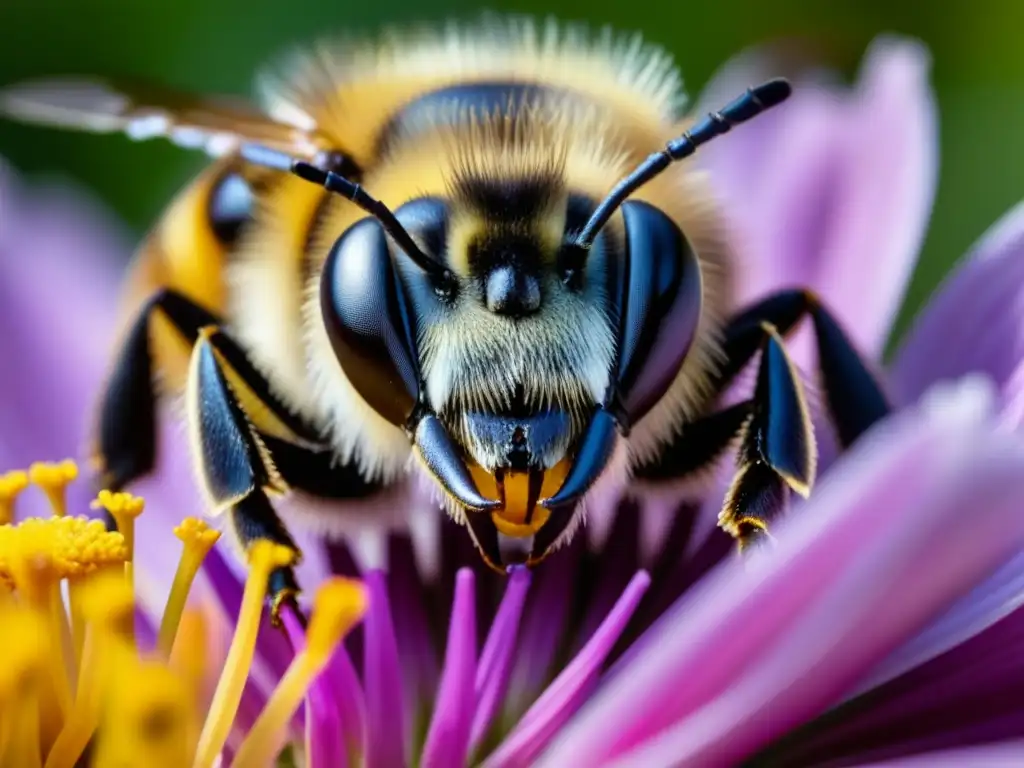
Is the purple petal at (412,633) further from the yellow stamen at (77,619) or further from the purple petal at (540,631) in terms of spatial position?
the yellow stamen at (77,619)

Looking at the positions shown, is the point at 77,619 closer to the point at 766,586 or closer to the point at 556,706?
the point at 556,706

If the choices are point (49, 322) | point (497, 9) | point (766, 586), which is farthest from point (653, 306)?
point (497, 9)

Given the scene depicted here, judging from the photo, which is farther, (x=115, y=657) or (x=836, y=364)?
(x=836, y=364)

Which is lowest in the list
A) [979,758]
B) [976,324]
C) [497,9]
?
[979,758]

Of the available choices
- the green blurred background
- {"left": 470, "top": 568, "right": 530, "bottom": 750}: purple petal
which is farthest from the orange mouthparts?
the green blurred background

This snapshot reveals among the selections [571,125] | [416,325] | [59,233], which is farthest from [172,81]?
Result: [416,325]

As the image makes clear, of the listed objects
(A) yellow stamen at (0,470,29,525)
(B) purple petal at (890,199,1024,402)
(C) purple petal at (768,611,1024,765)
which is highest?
(B) purple petal at (890,199,1024,402)

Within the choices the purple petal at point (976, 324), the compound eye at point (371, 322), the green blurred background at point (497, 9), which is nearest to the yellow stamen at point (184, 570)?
the compound eye at point (371, 322)

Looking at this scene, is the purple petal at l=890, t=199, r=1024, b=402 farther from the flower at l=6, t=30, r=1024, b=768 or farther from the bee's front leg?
the bee's front leg
